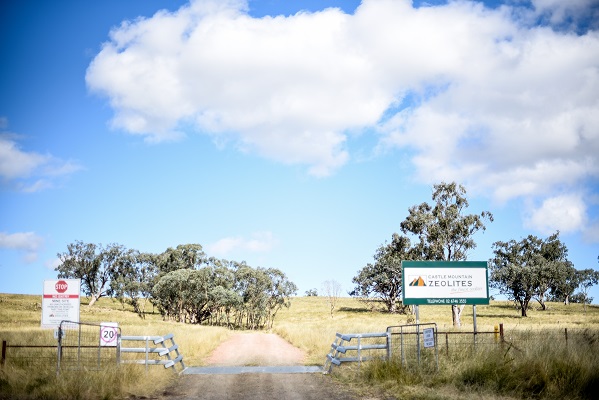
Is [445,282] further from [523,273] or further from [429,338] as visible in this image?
[523,273]

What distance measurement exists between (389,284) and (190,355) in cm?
5859

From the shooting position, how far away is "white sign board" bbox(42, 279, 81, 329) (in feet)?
60.7

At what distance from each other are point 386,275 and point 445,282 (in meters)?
53.6

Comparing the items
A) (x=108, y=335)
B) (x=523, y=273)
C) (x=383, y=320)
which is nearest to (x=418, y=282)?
(x=108, y=335)

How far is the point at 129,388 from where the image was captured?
12.9 metres

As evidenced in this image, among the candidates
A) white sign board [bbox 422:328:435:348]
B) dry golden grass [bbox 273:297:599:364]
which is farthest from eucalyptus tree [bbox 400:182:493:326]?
white sign board [bbox 422:328:435:348]

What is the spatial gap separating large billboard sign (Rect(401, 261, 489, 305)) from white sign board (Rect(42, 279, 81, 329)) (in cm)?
1329

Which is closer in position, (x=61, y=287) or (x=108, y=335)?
(x=108, y=335)

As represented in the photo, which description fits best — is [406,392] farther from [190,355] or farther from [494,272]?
[494,272]

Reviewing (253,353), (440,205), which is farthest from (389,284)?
(253,353)

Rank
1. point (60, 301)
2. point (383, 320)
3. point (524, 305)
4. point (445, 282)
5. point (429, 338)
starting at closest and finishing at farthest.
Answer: point (429, 338), point (60, 301), point (445, 282), point (383, 320), point (524, 305)

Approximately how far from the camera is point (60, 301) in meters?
18.7

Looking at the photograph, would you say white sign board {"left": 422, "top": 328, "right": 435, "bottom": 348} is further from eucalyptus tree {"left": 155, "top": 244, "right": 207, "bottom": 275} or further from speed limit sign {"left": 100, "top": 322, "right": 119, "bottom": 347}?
eucalyptus tree {"left": 155, "top": 244, "right": 207, "bottom": 275}

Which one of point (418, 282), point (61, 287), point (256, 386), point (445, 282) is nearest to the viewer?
point (256, 386)
